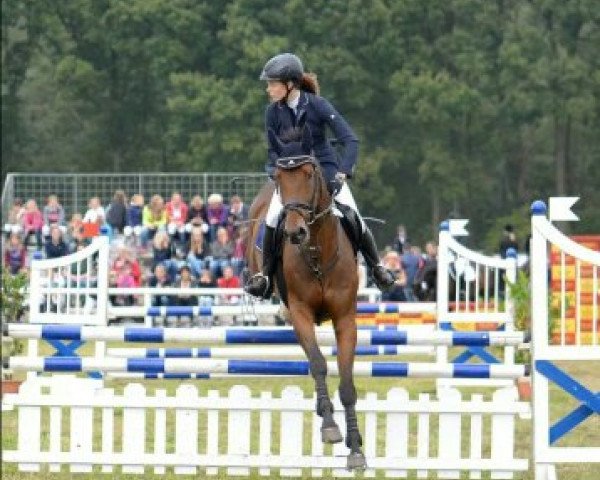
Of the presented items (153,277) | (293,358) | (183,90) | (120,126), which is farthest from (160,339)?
(120,126)

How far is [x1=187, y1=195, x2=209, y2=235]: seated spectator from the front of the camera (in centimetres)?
2266

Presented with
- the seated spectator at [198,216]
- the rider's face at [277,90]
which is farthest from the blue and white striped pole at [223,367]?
the seated spectator at [198,216]

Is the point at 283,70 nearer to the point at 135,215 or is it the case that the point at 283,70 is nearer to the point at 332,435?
the point at 332,435

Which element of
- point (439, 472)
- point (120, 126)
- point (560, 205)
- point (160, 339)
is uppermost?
point (120, 126)

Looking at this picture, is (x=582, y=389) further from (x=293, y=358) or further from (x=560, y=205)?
(x=293, y=358)

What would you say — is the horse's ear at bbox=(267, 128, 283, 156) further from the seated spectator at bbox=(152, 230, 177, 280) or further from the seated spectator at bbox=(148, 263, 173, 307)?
the seated spectator at bbox=(152, 230, 177, 280)

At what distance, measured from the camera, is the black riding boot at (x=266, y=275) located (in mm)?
8445

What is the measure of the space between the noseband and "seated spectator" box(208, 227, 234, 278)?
1396 centimetres

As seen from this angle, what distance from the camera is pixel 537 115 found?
119 ft

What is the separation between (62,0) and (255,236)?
68.1ft

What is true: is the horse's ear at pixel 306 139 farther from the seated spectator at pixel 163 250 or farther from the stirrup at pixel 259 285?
the seated spectator at pixel 163 250

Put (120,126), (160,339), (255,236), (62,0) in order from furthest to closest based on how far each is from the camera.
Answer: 1. (120,126)
2. (62,0)
3. (255,236)
4. (160,339)

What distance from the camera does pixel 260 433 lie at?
826cm

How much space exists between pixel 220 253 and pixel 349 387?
14.5 m
